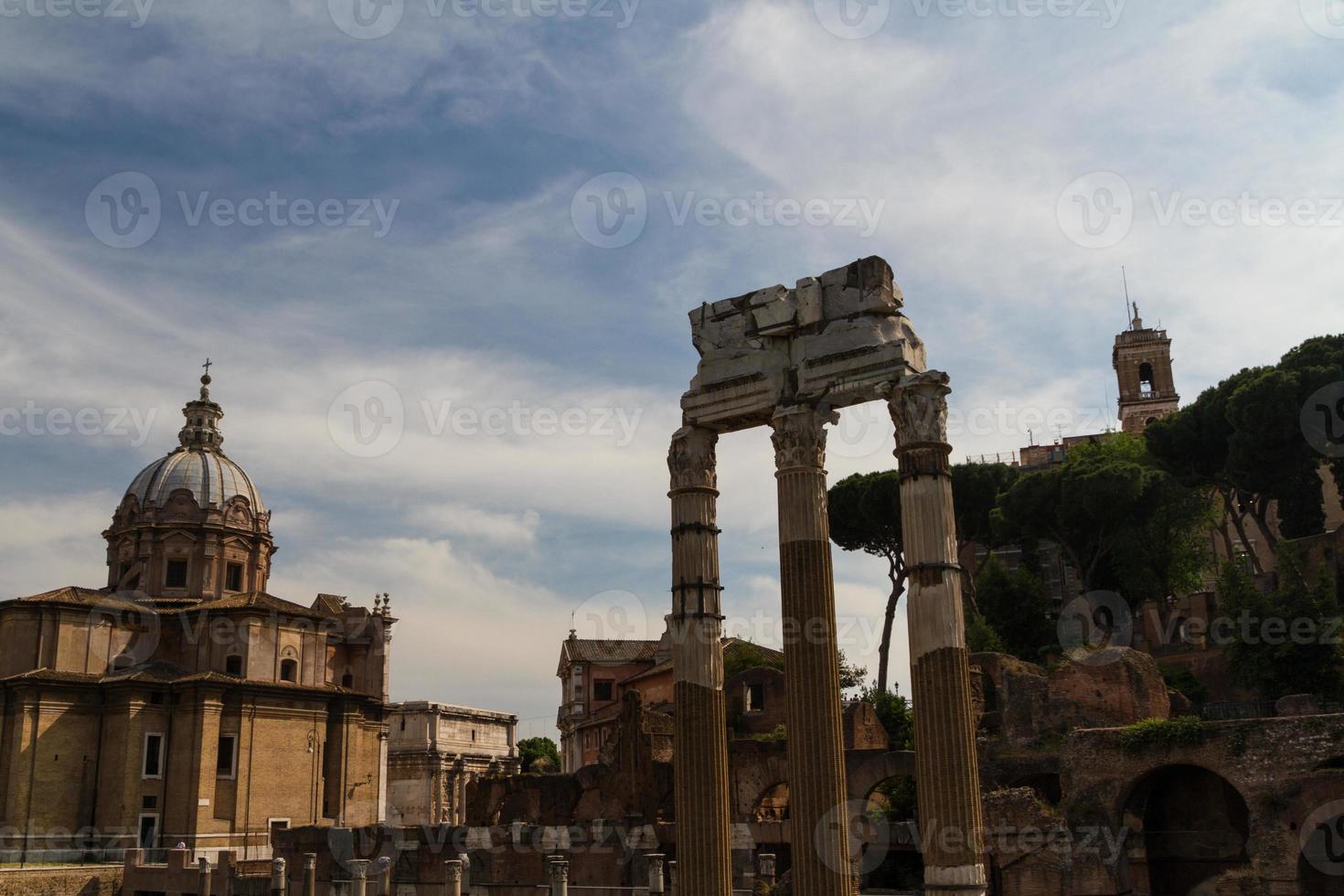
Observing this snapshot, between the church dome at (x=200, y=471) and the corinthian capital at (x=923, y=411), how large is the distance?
36.4 meters

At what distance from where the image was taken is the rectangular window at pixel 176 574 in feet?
143

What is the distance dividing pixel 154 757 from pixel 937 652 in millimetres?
32400

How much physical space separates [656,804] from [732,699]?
765 cm

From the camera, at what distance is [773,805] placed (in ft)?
113

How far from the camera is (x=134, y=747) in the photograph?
3753cm

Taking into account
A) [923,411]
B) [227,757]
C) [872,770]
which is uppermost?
[923,411]

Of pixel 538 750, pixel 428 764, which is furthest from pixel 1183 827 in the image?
pixel 538 750

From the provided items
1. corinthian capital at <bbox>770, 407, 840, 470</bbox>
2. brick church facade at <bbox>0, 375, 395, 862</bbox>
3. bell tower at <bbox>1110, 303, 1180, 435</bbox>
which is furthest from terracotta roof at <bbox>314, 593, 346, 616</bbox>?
bell tower at <bbox>1110, 303, 1180, 435</bbox>

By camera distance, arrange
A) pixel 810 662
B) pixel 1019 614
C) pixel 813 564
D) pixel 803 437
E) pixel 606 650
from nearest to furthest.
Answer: pixel 810 662 < pixel 813 564 < pixel 803 437 < pixel 1019 614 < pixel 606 650

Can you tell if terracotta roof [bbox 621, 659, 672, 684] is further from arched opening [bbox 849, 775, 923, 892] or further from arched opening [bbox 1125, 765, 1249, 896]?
arched opening [bbox 1125, 765, 1249, 896]

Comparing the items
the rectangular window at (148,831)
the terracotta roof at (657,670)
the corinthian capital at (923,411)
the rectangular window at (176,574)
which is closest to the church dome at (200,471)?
the rectangular window at (176,574)

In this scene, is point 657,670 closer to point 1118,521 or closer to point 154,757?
point 1118,521

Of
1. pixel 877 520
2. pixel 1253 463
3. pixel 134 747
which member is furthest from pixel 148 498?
pixel 1253 463

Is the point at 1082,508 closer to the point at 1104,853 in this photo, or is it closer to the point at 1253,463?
the point at 1253,463
